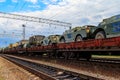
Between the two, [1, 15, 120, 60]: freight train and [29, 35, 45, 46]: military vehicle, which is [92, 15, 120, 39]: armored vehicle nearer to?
[1, 15, 120, 60]: freight train

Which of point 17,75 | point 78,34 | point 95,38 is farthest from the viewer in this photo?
point 78,34

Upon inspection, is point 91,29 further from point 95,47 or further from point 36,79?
point 36,79

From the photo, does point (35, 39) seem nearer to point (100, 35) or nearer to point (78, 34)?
point (78, 34)

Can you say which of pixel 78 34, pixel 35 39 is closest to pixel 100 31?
pixel 78 34

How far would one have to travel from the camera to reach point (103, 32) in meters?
14.4

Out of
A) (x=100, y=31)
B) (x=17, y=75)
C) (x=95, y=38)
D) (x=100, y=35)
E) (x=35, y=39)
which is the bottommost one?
(x=17, y=75)

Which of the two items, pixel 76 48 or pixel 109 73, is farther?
pixel 76 48

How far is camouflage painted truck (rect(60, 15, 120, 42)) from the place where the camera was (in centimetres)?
1312

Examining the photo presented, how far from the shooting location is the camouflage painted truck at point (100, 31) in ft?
43.0

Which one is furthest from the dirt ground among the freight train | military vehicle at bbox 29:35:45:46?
military vehicle at bbox 29:35:45:46

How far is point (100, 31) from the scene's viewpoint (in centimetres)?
1477

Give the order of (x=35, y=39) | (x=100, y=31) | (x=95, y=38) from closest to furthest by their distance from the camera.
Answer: (x=100, y=31) < (x=95, y=38) < (x=35, y=39)

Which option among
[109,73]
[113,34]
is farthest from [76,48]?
[109,73]

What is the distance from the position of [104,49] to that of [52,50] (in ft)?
33.6
